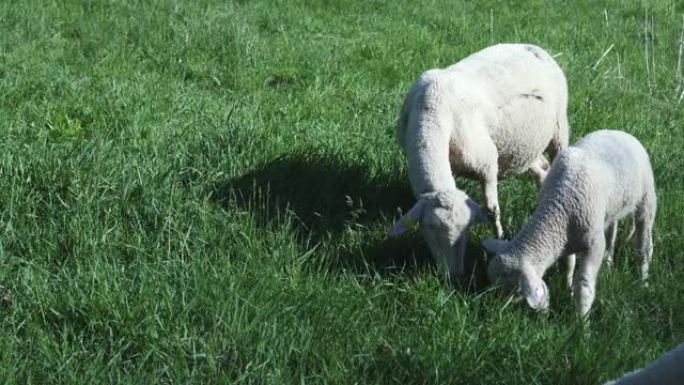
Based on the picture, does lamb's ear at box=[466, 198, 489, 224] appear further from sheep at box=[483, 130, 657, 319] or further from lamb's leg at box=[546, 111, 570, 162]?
lamb's leg at box=[546, 111, 570, 162]

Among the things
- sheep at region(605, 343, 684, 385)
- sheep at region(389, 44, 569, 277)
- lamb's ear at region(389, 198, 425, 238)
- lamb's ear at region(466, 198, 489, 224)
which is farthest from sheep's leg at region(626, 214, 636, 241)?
sheep at region(605, 343, 684, 385)

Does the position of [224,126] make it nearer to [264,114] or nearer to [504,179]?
[264,114]

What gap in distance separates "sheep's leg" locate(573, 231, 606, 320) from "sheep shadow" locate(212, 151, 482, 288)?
646mm

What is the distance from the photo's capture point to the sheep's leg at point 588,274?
397cm

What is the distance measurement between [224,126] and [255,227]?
1.33 metres

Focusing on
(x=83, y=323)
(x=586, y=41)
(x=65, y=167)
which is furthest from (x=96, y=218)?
(x=586, y=41)

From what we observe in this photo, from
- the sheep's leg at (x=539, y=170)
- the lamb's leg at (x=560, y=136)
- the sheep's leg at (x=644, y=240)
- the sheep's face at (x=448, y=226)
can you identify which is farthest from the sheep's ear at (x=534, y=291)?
the lamb's leg at (x=560, y=136)

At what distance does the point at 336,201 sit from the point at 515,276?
1.47 meters

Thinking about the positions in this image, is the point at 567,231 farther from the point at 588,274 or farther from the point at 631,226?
the point at 631,226

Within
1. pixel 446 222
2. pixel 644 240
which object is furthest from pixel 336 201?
pixel 644 240

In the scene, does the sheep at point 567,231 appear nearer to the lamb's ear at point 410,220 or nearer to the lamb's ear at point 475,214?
the lamb's ear at point 475,214

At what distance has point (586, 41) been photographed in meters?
9.60

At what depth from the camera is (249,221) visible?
4.56m

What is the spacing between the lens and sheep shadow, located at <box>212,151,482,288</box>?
4.55 metres
